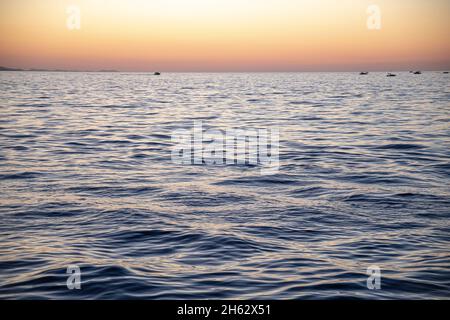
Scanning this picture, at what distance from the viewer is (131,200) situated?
15.0 meters

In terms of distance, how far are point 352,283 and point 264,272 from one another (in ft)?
4.86

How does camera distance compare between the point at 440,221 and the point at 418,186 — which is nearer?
the point at 440,221

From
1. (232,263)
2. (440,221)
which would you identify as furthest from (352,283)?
(440,221)

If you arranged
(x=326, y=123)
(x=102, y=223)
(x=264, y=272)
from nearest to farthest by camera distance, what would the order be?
(x=264, y=272) < (x=102, y=223) < (x=326, y=123)

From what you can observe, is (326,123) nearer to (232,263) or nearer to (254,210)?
(254,210)

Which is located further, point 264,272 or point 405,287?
point 264,272

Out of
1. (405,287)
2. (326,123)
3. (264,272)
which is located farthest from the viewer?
(326,123)

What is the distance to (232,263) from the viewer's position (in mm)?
10062

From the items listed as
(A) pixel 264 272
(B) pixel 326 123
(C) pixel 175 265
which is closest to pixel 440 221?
(A) pixel 264 272

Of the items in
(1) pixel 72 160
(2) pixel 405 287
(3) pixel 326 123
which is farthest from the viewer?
(3) pixel 326 123

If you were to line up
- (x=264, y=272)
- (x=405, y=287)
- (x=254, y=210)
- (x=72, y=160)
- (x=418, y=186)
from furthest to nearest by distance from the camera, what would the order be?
1. (x=72, y=160)
2. (x=418, y=186)
3. (x=254, y=210)
4. (x=264, y=272)
5. (x=405, y=287)

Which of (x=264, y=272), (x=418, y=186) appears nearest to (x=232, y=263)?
(x=264, y=272)

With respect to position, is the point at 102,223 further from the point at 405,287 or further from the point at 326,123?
the point at 326,123

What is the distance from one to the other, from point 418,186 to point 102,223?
9668 mm
